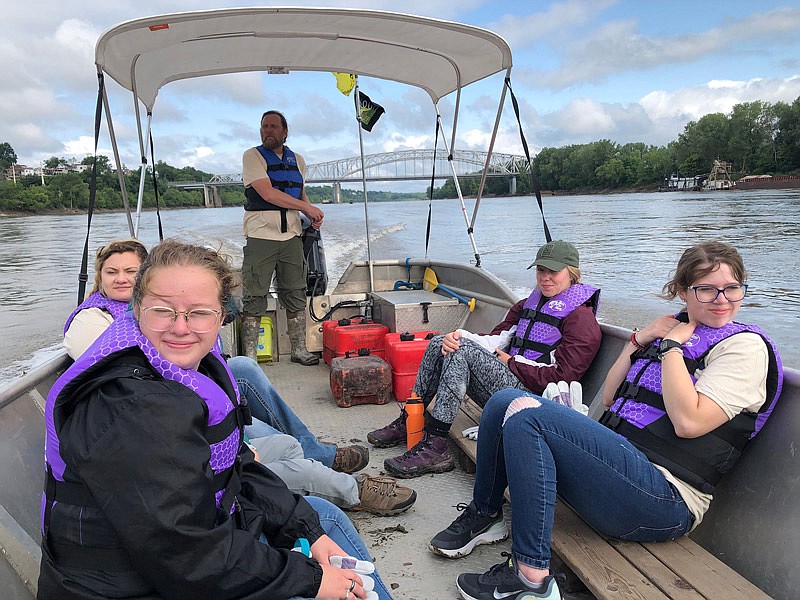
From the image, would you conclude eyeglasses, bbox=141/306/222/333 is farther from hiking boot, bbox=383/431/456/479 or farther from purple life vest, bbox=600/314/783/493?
hiking boot, bbox=383/431/456/479

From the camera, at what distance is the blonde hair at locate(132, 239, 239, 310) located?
131cm

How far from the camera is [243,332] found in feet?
15.7

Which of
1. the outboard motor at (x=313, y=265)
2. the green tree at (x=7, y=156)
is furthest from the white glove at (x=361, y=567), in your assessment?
the green tree at (x=7, y=156)

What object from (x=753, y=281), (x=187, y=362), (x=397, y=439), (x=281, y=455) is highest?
(x=187, y=362)

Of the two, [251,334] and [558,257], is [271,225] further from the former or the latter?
[558,257]

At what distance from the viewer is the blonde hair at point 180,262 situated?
1.31 m

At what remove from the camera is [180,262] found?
1.32 m

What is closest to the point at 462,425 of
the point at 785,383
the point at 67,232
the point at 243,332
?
the point at 785,383

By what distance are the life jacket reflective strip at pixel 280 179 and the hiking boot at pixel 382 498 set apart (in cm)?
271

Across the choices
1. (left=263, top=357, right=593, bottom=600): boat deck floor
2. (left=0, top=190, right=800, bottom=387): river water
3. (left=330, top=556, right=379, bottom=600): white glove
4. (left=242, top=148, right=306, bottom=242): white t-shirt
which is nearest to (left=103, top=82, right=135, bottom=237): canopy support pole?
(left=242, top=148, right=306, bottom=242): white t-shirt

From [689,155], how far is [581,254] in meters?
45.0

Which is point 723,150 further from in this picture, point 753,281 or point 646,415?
point 646,415

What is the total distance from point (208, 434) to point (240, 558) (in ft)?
0.83

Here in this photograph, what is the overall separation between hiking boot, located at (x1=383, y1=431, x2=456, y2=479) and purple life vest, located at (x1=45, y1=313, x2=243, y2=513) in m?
1.48
